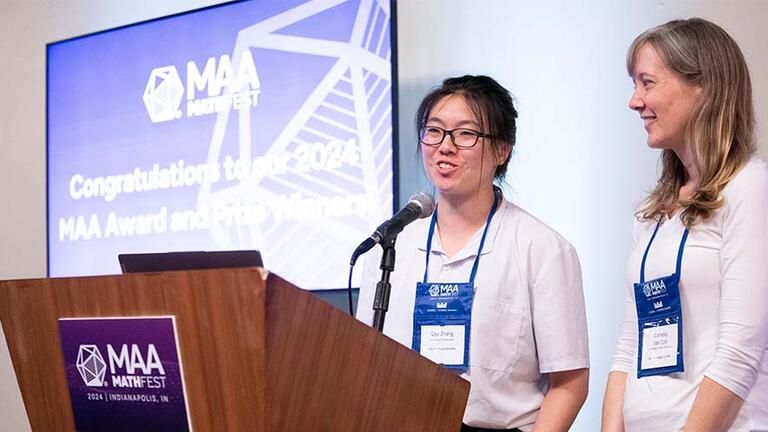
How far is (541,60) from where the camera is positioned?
11.8 feet

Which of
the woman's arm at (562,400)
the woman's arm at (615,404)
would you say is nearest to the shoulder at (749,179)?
the woman's arm at (615,404)

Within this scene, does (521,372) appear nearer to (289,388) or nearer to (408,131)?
(289,388)

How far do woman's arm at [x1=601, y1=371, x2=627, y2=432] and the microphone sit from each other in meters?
0.59

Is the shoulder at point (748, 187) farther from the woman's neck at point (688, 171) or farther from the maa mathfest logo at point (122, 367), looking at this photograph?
the maa mathfest logo at point (122, 367)

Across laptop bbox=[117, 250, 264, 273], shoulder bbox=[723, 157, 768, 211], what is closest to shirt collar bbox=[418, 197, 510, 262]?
shoulder bbox=[723, 157, 768, 211]

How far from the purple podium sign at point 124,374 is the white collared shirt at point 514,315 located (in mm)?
970

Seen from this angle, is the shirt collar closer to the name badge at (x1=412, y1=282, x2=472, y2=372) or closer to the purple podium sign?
the name badge at (x1=412, y1=282, x2=472, y2=372)

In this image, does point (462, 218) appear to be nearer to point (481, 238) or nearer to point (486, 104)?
point (481, 238)

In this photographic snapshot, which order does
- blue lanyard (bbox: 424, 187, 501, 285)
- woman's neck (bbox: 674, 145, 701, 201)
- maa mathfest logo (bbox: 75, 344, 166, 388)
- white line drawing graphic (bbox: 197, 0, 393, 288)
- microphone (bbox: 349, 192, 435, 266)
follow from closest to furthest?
maa mathfest logo (bbox: 75, 344, 166, 388) → microphone (bbox: 349, 192, 435, 266) → woman's neck (bbox: 674, 145, 701, 201) → blue lanyard (bbox: 424, 187, 501, 285) → white line drawing graphic (bbox: 197, 0, 393, 288)

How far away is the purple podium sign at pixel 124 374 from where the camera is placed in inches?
60.7

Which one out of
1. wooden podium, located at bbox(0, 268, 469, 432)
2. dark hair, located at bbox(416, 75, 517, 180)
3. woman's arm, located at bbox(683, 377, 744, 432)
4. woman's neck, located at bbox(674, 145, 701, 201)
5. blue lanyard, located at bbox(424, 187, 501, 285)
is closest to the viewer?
wooden podium, located at bbox(0, 268, 469, 432)

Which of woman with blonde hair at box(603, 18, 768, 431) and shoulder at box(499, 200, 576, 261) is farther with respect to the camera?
shoulder at box(499, 200, 576, 261)

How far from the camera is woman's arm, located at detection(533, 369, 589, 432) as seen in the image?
91.7 inches

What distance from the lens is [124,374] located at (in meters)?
1.59
